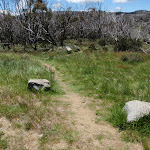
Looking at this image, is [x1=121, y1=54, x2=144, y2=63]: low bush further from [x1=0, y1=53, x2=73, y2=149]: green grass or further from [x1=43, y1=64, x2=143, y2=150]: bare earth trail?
[x1=43, y1=64, x2=143, y2=150]: bare earth trail

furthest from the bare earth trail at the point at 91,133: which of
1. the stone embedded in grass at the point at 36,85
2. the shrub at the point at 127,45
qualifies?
the shrub at the point at 127,45

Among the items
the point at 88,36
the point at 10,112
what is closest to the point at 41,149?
the point at 10,112

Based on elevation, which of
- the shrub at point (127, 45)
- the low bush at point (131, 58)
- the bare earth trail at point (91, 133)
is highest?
the shrub at point (127, 45)

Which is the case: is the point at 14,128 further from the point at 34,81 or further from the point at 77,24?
the point at 77,24

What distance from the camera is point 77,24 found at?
40.8 meters

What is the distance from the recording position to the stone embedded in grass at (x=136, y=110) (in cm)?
359

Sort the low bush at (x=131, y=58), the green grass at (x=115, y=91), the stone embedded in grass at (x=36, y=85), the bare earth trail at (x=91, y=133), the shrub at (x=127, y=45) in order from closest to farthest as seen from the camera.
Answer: the bare earth trail at (x=91, y=133)
the green grass at (x=115, y=91)
the stone embedded in grass at (x=36, y=85)
the low bush at (x=131, y=58)
the shrub at (x=127, y=45)

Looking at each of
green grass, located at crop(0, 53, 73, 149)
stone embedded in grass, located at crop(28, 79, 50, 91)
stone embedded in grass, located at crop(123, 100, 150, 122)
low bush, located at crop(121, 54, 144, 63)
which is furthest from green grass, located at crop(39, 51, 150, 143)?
low bush, located at crop(121, 54, 144, 63)

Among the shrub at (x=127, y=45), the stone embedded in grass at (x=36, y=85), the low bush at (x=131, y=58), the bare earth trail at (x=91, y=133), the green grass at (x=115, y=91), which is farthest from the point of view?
the shrub at (x=127, y=45)

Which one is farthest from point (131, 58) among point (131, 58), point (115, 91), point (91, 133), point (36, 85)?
point (91, 133)

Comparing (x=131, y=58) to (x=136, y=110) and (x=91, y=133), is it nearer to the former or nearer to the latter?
(x=136, y=110)

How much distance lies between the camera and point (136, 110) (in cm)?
372

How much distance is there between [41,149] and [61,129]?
2.30ft

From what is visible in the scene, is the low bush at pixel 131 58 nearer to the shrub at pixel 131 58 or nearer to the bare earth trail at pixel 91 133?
the shrub at pixel 131 58
